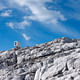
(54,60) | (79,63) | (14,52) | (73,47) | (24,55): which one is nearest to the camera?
(79,63)

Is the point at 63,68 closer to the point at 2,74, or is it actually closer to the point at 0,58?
the point at 2,74

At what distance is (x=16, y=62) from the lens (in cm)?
3909

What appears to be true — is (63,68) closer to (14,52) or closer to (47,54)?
(47,54)

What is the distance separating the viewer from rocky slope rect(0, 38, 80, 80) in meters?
29.8

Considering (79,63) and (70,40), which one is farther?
(70,40)

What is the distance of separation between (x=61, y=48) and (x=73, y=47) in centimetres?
241

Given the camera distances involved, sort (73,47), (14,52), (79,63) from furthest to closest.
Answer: (14,52)
(73,47)
(79,63)

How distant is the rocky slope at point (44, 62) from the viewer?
29.8 meters

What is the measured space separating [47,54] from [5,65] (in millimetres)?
10006

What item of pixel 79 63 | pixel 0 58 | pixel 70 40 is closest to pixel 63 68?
pixel 79 63

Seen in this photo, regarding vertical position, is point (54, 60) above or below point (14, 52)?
below

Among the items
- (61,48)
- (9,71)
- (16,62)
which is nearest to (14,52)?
(16,62)

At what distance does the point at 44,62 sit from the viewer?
33375 millimetres

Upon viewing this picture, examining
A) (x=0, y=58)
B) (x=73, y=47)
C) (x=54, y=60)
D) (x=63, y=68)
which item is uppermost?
(x=0, y=58)
